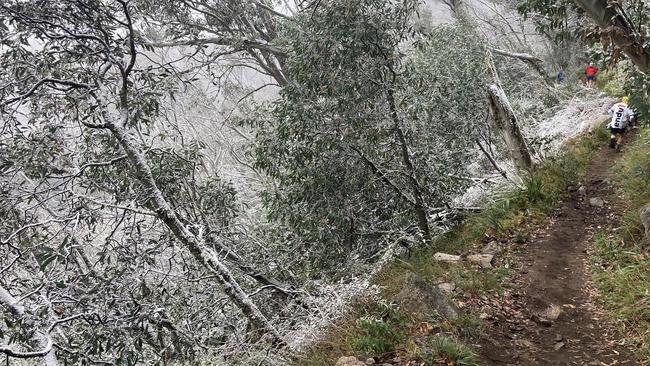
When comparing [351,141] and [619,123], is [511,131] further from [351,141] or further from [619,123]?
[619,123]

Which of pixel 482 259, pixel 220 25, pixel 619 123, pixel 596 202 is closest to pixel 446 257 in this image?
pixel 482 259

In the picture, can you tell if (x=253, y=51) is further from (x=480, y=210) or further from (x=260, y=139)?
(x=480, y=210)

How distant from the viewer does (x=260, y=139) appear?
809cm

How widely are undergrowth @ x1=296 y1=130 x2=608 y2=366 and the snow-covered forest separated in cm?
33

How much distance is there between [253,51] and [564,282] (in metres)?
9.50

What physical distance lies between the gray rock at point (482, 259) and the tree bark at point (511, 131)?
127 inches

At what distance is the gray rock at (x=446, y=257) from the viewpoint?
6.44m

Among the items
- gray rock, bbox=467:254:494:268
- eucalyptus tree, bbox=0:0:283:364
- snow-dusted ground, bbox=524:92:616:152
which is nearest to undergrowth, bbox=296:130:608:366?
gray rock, bbox=467:254:494:268

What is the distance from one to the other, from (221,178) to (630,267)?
6.01 meters

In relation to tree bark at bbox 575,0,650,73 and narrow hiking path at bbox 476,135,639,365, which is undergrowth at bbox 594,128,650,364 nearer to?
narrow hiking path at bbox 476,135,639,365

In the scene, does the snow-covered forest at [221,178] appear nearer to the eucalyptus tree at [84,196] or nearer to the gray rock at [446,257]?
the eucalyptus tree at [84,196]

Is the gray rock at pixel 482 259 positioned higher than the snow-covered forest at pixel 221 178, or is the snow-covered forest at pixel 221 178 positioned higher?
the snow-covered forest at pixel 221 178

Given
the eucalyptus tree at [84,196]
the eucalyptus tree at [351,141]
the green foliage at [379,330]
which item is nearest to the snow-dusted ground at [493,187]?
the green foliage at [379,330]

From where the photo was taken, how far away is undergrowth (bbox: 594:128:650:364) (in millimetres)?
4555
